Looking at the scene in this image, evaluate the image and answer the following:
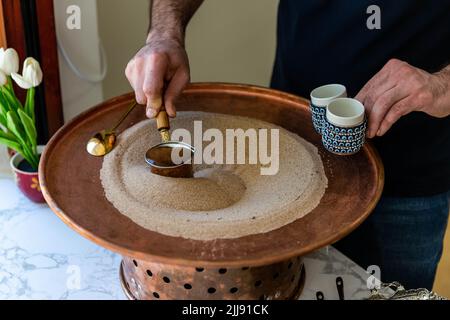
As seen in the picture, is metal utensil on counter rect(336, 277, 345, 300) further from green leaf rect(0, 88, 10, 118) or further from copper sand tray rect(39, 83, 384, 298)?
green leaf rect(0, 88, 10, 118)

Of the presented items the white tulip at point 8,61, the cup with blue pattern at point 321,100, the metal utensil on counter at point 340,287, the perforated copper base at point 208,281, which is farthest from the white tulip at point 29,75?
the metal utensil on counter at point 340,287

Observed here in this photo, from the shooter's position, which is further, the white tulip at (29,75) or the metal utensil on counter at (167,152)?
the white tulip at (29,75)

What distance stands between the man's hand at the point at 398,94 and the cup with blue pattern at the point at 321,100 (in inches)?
2.6

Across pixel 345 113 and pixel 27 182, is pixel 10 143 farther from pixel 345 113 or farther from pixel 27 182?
pixel 345 113

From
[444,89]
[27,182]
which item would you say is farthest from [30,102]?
[444,89]

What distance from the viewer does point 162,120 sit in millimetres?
1133

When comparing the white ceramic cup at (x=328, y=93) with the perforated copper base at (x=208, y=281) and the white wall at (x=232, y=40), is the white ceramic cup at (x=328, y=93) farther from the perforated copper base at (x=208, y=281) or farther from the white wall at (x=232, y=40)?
the white wall at (x=232, y=40)

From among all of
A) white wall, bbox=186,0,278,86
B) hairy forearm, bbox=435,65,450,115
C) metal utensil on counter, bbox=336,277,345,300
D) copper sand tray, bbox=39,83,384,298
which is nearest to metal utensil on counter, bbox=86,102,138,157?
copper sand tray, bbox=39,83,384,298

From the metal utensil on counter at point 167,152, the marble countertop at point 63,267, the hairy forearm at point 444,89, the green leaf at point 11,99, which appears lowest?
the marble countertop at point 63,267

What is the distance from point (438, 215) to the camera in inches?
56.0

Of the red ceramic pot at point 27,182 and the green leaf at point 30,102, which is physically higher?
the green leaf at point 30,102

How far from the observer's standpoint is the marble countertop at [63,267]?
3.80ft

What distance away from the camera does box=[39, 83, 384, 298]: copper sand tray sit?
0.92 m
